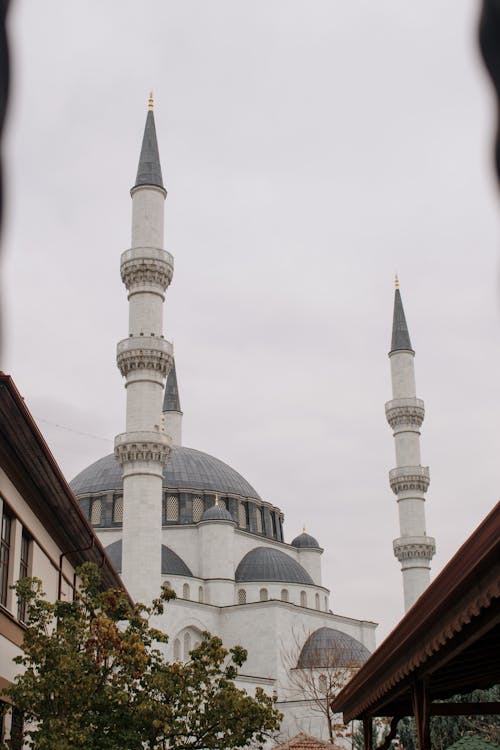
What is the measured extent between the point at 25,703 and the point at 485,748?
8.67m

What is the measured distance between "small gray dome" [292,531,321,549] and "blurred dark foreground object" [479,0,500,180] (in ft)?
185

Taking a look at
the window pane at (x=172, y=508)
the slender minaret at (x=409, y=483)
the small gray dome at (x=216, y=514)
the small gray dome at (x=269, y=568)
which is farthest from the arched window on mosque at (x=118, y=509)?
the slender minaret at (x=409, y=483)

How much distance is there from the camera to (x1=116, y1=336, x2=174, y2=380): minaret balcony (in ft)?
114

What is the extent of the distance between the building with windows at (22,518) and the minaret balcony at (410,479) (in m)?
29.2

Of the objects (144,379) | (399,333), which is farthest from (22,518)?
(399,333)

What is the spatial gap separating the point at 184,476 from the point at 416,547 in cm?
1501

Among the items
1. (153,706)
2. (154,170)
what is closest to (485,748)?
(153,706)

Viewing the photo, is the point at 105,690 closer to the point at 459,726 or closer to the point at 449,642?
the point at 449,642

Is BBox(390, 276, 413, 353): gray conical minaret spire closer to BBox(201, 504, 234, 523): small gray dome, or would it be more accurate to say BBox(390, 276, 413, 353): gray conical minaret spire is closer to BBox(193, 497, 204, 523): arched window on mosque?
BBox(201, 504, 234, 523): small gray dome

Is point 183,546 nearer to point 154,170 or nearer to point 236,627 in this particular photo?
point 236,627

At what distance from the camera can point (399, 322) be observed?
160ft

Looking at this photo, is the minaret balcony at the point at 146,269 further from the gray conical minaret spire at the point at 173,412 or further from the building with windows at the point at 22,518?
the gray conical minaret spire at the point at 173,412

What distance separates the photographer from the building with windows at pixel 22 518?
12.8 metres

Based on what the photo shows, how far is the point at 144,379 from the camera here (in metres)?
34.8
